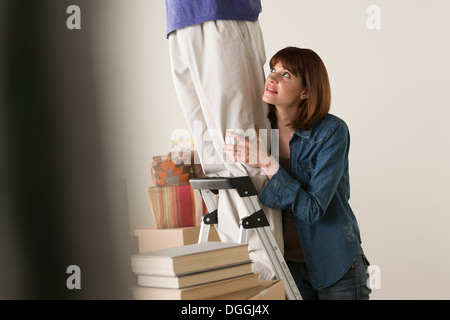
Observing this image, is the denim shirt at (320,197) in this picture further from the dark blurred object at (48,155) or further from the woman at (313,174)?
the dark blurred object at (48,155)

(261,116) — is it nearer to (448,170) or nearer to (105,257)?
(105,257)

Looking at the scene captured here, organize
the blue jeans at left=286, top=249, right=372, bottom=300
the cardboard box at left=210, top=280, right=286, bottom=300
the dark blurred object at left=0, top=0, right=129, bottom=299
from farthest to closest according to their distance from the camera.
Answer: the blue jeans at left=286, top=249, right=372, bottom=300
the cardboard box at left=210, top=280, right=286, bottom=300
the dark blurred object at left=0, top=0, right=129, bottom=299

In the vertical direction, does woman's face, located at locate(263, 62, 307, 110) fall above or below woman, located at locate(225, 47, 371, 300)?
above

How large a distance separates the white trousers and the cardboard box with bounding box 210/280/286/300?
11 centimetres

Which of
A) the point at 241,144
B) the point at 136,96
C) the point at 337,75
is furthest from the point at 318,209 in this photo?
the point at 337,75

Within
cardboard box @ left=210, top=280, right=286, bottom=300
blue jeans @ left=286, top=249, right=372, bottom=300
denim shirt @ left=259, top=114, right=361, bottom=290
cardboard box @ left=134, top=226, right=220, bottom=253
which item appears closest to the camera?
cardboard box @ left=210, top=280, right=286, bottom=300

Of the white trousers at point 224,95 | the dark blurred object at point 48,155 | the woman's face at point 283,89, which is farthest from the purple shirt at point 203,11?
the dark blurred object at point 48,155

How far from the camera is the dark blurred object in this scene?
1.06 feet

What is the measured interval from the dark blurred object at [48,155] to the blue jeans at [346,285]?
45.3 inches

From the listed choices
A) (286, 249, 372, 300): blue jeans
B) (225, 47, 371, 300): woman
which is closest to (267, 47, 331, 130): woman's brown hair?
(225, 47, 371, 300): woman

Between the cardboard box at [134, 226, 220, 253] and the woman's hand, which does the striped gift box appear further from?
the woman's hand

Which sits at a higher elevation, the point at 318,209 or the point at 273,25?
the point at 273,25

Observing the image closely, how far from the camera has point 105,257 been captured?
367 mm
